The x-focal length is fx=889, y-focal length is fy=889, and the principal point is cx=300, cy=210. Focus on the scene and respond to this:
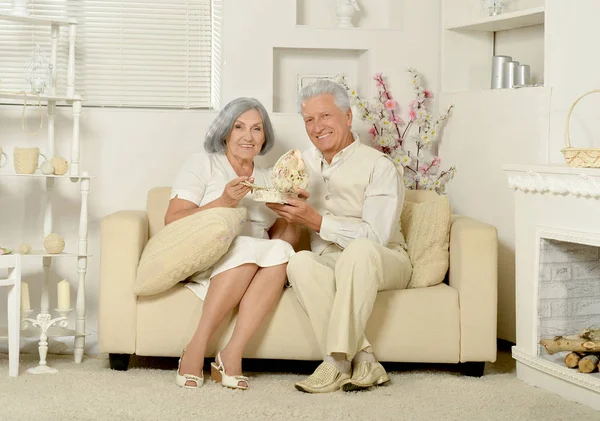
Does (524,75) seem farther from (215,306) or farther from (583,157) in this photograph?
(215,306)

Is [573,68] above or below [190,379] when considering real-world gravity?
above

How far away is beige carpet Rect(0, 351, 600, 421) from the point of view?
2.90 metres

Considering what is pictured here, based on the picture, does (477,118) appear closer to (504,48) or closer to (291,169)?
(504,48)

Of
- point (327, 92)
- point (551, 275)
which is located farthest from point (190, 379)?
point (551, 275)

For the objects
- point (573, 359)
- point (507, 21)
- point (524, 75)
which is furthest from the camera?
point (507, 21)

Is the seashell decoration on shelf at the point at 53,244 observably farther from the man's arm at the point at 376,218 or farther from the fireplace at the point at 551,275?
the fireplace at the point at 551,275

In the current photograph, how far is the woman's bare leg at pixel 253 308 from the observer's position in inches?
129

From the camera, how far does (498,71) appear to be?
418cm

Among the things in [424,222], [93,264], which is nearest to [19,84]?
[93,264]

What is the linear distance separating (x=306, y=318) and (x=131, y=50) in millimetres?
1752

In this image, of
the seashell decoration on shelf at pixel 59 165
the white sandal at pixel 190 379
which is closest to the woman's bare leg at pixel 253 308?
the white sandal at pixel 190 379

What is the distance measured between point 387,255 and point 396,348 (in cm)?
37

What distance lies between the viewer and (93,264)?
4.24 m

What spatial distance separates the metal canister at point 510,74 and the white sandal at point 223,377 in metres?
1.86
